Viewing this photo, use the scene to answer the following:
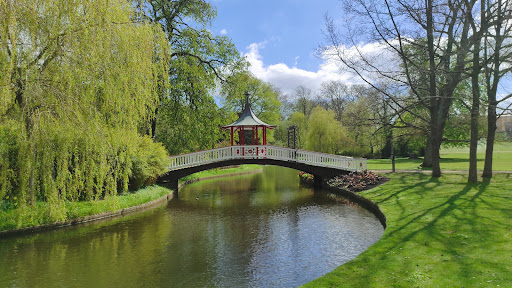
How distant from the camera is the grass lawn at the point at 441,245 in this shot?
5473 mm

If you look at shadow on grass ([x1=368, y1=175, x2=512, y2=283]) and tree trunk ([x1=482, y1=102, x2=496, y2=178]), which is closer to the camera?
shadow on grass ([x1=368, y1=175, x2=512, y2=283])

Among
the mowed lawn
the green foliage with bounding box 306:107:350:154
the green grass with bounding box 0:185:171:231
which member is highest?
the green foliage with bounding box 306:107:350:154

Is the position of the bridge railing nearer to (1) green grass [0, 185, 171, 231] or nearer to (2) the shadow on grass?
(1) green grass [0, 185, 171, 231]

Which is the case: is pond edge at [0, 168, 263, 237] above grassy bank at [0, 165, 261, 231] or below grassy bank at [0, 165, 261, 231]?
below

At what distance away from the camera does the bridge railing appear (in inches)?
732

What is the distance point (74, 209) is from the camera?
37.6 ft

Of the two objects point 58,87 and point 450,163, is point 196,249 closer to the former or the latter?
point 58,87

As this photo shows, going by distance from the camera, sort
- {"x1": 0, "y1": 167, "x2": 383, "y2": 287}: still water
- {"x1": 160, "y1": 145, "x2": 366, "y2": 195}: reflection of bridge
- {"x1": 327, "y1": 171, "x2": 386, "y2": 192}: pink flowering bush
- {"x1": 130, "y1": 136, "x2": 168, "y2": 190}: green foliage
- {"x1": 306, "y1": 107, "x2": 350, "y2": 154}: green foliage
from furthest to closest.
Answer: {"x1": 306, "y1": 107, "x2": 350, "y2": 154}: green foliage, {"x1": 160, "y1": 145, "x2": 366, "y2": 195}: reflection of bridge, {"x1": 327, "y1": 171, "x2": 386, "y2": 192}: pink flowering bush, {"x1": 130, "y1": 136, "x2": 168, "y2": 190}: green foliage, {"x1": 0, "y1": 167, "x2": 383, "y2": 287}: still water

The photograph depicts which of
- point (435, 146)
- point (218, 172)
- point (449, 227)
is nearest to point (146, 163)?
point (449, 227)

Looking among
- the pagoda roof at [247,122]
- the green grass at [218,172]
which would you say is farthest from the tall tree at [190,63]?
the green grass at [218,172]

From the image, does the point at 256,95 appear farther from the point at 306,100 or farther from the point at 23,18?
the point at 23,18

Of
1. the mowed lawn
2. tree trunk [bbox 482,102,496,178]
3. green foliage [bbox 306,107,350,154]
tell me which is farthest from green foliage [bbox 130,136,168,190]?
green foliage [bbox 306,107,350,154]

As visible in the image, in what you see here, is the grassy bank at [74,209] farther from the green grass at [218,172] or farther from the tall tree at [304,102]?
the tall tree at [304,102]

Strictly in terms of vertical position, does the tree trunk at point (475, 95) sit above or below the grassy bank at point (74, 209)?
above
